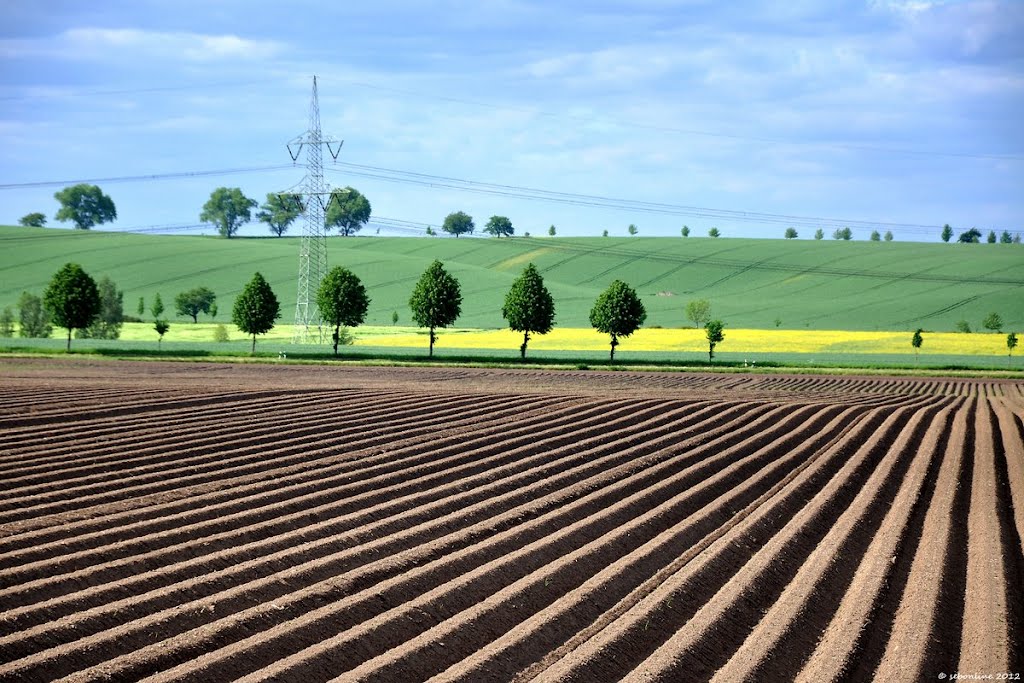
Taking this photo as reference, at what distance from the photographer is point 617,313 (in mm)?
70688

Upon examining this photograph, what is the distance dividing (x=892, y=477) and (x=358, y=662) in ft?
48.2

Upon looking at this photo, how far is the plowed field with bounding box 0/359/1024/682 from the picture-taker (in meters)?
11.3

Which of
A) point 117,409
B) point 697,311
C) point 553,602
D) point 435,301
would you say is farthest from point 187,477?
point 697,311

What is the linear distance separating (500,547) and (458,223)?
177534 mm

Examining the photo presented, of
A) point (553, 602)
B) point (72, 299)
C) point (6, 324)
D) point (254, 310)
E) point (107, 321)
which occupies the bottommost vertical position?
point (553, 602)

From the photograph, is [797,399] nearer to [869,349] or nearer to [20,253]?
[869,349]

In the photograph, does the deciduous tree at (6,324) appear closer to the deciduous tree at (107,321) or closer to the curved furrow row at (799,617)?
the deciduous tree at (107,321)

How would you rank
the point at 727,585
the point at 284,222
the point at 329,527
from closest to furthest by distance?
the point at 727,585, the point at 329,527, the point at 284,222

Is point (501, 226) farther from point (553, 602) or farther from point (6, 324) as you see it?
point (553, 602)

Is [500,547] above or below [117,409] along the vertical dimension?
below

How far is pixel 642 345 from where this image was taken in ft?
278

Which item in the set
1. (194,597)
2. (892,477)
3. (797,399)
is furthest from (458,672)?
(797,399)

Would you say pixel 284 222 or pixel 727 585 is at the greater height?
pixel 284 222

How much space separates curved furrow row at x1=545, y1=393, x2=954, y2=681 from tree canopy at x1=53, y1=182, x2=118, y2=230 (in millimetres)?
170810
